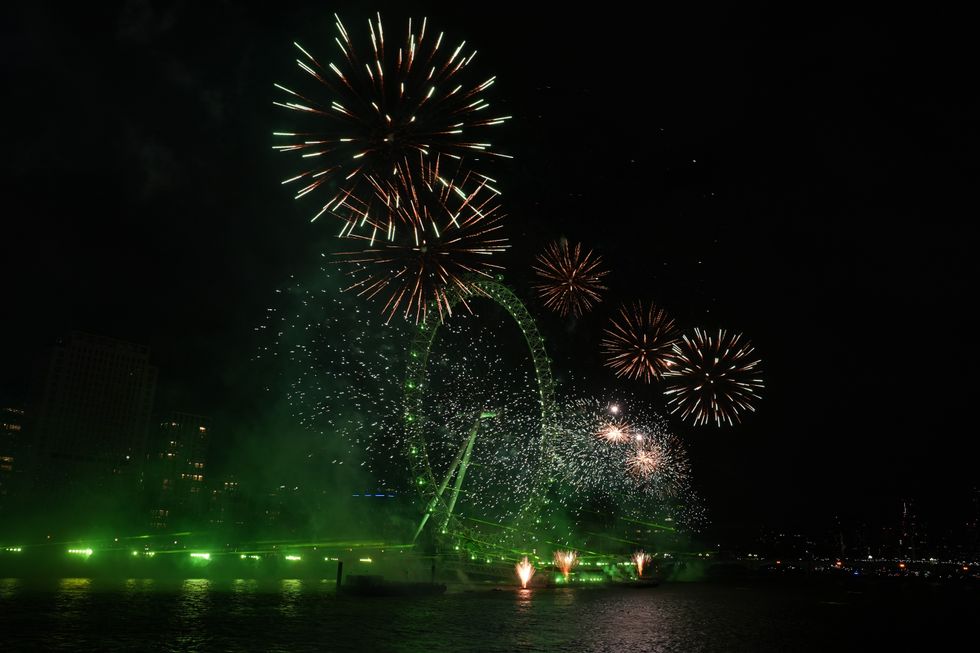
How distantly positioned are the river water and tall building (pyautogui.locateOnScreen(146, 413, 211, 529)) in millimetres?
55446

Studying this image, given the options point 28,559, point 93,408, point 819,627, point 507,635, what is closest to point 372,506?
point 28,559

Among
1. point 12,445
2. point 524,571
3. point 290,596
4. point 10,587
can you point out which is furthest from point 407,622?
point 12,445

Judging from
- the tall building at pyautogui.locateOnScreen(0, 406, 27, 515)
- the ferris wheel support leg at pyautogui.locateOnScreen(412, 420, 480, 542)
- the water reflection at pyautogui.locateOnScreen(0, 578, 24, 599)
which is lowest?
the water reflection at pyautogui.locateOnScreen(0, 578, 24, 599)

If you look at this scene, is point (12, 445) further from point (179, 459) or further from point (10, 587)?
point (10, 587)

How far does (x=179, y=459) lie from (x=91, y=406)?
20122mm

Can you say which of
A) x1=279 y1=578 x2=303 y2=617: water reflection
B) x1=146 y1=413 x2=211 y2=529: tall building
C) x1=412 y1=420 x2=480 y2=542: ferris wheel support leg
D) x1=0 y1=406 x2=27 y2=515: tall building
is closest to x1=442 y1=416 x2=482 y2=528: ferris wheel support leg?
x1=412 y1=420 x2=480 y2=542: ferris wheel support leg

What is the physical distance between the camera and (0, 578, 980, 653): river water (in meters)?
18.5

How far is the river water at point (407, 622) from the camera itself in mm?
18453

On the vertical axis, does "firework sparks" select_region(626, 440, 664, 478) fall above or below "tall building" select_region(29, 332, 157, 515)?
below

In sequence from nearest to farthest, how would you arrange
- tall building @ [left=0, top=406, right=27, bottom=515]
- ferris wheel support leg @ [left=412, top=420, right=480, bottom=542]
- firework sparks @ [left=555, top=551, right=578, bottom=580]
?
ferris wheel support leg @ [left=412, top=420, right=480, bottom=542], firework sparks @ [left=555, top=551, right=578, bottom=580], tall building @ [left=0, top=406, right=27, bottom=515]

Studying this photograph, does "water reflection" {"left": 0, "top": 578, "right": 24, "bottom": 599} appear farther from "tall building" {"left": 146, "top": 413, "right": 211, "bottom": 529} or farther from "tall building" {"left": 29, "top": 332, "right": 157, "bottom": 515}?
"tall building" {"left": 29, "top": 332, "right": 157, "bottom": 515}

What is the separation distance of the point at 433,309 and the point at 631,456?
16540 mm

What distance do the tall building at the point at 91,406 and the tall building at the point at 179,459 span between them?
15.3 ft

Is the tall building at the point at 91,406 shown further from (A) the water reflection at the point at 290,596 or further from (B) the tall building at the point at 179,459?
(A) the water reflection at the point at 290,596
